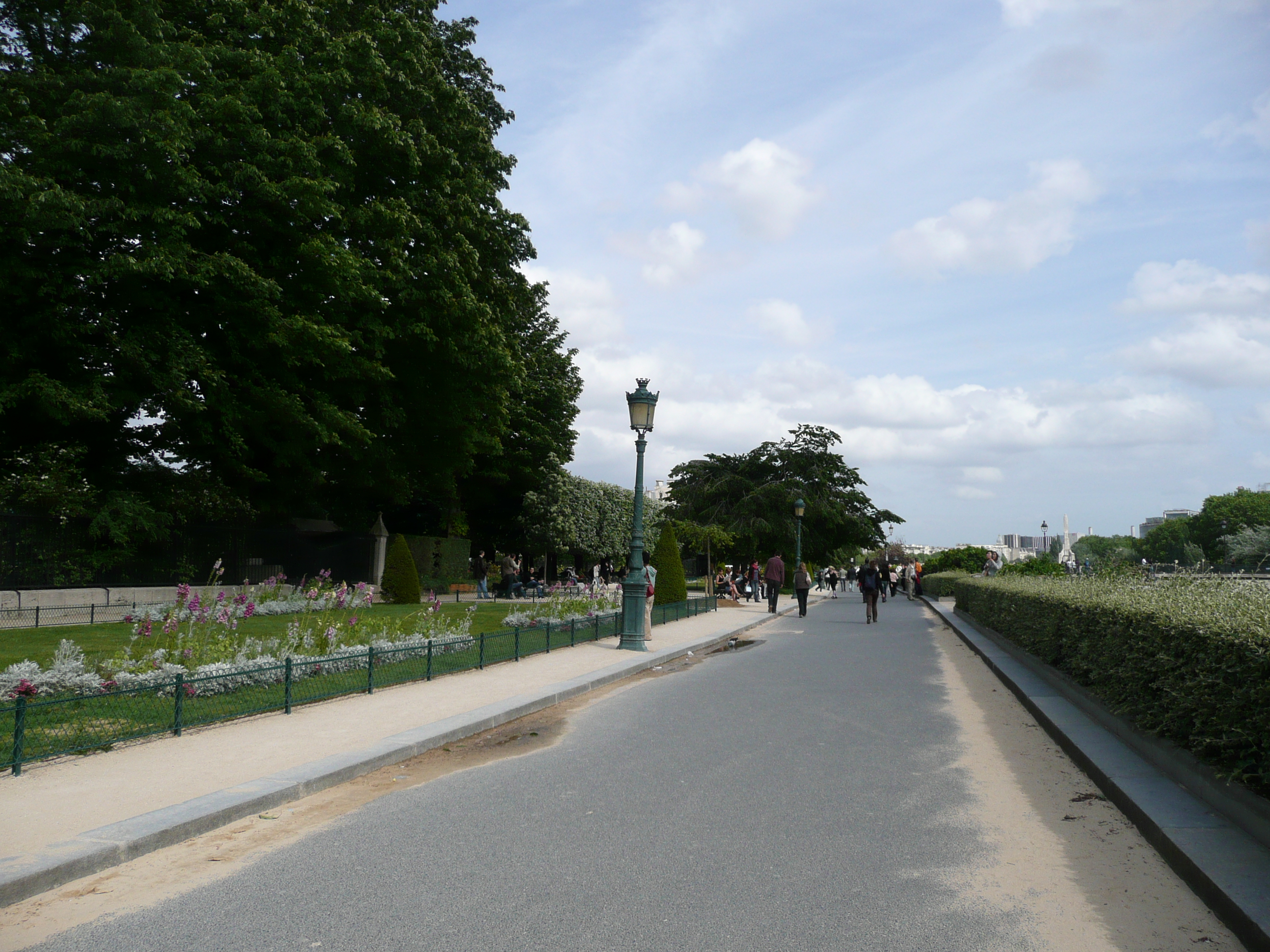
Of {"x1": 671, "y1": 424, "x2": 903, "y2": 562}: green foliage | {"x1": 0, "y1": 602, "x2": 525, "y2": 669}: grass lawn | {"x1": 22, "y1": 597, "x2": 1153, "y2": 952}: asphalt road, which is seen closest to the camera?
{"x1": 22, "y1": 597, "x2": 1153, "y2": 952}: asphalt road

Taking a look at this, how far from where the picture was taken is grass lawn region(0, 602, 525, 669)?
Answer: 12250 mm

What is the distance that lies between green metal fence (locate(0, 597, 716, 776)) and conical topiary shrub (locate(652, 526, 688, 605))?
1492 cm

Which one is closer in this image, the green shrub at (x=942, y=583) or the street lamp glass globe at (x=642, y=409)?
the street lamp glass globe at (x=642, y=409)

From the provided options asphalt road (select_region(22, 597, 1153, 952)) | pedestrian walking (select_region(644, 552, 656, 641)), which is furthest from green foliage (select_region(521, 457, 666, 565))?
asphalt road (select_region(22, 597, 1153, 952))

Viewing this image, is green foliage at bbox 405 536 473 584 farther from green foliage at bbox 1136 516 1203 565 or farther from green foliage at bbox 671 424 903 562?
green foliage at bbox 1136 516 1203 565

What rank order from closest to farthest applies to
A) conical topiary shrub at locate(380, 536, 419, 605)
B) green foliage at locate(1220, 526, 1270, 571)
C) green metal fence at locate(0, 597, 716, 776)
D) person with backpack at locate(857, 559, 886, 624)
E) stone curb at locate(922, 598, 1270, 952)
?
stone curb at locate(922, 598, 1270, 952), green metal fence at locate(0, 597, 716, 776), person with backpack at locate(857, 559, 886, 624), conical topiary shrub at locate(380, 536, 419, 605), green foliage at locate(1220, 526, 1270, 571)

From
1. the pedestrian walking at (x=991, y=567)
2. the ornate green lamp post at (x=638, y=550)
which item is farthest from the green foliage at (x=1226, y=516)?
the ornate green lamp post at (x=638, y=550)

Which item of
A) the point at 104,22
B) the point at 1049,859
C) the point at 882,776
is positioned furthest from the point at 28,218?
the point at 1049,859

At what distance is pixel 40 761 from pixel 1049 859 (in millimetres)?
6932

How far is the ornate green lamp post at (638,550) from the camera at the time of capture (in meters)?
16.9

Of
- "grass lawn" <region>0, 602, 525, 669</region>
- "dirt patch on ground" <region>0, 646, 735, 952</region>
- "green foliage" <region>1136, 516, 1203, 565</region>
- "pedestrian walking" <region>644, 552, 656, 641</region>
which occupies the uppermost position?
"green foliage" <region>1136, 516, 1203, 565</region>

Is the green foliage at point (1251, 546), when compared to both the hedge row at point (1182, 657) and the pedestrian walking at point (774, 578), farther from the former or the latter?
the hedge row at point (1182, 657)

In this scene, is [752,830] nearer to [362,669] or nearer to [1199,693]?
[1199,693]

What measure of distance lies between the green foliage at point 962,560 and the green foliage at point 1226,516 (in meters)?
51.6
